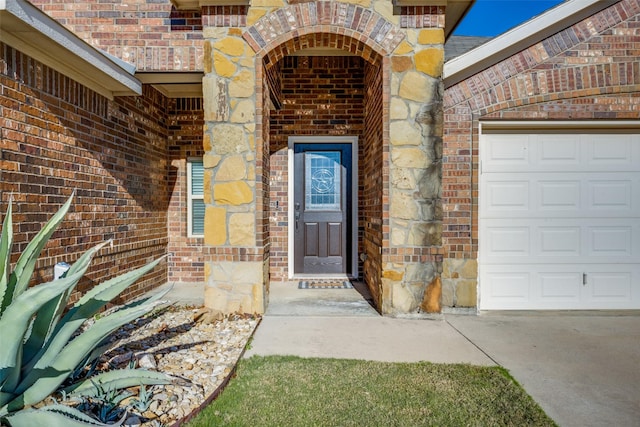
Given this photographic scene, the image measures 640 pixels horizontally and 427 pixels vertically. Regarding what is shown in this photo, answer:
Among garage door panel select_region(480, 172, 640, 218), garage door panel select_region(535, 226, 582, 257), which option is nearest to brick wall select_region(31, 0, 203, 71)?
garage door panel select_region(480, 172, 640, 218)

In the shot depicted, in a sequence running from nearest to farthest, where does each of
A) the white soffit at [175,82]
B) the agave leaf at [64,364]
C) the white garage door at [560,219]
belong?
the agave leaf at [64,364], the white garage door at [560,219], the white soffit at [175,82]

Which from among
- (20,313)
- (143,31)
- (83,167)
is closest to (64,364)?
(20,313)

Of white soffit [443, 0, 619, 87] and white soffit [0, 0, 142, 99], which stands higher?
white soffit [443, 0, 619, 87]

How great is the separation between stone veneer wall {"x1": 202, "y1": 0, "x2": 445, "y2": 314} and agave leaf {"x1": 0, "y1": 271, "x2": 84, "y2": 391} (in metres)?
2.36

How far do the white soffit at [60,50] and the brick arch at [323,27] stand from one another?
58.4 inches

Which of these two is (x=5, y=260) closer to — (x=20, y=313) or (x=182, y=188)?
(x=20, y=313)

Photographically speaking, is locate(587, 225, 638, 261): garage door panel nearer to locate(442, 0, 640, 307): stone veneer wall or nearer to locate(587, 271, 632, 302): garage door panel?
locate(587, 271, 632, 302): garage door panel

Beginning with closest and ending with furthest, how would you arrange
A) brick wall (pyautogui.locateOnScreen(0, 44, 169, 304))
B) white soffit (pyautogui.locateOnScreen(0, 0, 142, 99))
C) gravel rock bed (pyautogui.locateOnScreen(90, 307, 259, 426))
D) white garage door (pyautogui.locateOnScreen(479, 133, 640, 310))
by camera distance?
gravel rock bed (pyautogui.locateOnScreen(90, 307, 259, 426))
white soffit (pyautogui.locateOnScreen(0, 0, 142, 99))
brick wall (pyautogui.locateOnScreen(0, 44, 169, 304))
white garage door (pyautogui.locateOnScreen(479, 133, 640, 310))

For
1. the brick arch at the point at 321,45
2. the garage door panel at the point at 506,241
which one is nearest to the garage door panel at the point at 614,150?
the garage door panel at the point at 506,241

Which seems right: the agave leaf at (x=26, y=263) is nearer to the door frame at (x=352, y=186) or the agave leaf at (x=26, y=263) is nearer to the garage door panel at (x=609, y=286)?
the door frame at (x=352, y=186)

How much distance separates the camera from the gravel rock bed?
2176 mm

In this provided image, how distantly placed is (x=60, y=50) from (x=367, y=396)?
3805 millimetres

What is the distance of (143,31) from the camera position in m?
4.45

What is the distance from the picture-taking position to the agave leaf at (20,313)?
5.13 ft
